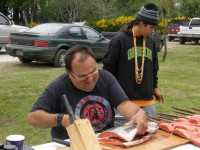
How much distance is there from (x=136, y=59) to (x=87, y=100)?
103 centimetres

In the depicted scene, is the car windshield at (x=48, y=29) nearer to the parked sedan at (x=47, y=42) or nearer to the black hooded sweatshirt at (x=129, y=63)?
the parked sedan at (x=47, y=42)

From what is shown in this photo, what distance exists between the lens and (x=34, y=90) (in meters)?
7.27

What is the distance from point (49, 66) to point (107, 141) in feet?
28.9

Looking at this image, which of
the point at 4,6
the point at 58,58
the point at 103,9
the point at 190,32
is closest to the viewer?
the point at 58,58

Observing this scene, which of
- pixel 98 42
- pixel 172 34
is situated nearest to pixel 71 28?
pixel 98 42

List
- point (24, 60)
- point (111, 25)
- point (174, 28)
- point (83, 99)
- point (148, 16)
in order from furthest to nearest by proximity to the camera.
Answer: point (174, 28) → point (111, 25) → point (24, 60) → point (148, 16) → point (83, 99)

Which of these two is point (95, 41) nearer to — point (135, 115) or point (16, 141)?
point (135, 115)

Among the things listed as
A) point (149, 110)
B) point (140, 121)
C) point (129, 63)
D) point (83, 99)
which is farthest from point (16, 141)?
point (149, 110)

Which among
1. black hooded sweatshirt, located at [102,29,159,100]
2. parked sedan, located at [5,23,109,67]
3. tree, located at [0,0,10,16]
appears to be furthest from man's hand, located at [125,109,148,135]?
tree, located at [0,0,10,16]

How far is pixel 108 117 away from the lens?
2.73 m

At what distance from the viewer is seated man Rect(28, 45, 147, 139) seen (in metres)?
2.42

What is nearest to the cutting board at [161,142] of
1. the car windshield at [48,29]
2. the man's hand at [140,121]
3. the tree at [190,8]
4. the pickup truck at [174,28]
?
the man's hand at [140,121]

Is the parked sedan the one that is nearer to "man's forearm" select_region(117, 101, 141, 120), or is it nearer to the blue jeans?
the blue jeans

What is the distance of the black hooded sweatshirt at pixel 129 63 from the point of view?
3.47 m
